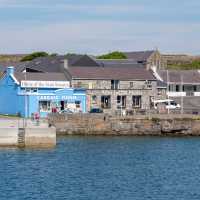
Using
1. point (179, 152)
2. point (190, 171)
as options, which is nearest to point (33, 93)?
point (179, 152)

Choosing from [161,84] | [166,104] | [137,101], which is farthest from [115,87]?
[161,84]

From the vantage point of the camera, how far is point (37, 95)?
10000 centimetres

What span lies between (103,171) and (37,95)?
39.9 m

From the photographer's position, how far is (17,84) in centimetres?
10156

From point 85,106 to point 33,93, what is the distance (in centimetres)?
697

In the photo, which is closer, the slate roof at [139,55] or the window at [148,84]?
the window at [148,84]

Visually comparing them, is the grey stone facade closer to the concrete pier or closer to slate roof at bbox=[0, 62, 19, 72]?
slate roof at bbox=[0, 62, 19, 72]

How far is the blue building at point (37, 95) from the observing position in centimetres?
9988

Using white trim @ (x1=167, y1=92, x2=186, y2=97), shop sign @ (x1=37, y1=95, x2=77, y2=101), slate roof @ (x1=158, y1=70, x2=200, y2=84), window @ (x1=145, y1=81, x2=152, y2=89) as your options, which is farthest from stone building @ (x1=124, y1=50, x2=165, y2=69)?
shop sign @ (x1=37, y1=95, x2=77, y2=101)

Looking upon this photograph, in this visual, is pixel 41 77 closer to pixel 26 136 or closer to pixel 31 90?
pixel 31 90

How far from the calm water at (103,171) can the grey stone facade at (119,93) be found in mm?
19160

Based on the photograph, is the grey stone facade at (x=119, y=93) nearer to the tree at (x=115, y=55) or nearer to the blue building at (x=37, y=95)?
the blue building at (x=37, y=95)

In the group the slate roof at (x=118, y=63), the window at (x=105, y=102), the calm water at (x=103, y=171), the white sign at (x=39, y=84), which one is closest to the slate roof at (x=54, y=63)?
the slate roof at (x=118, y=63)

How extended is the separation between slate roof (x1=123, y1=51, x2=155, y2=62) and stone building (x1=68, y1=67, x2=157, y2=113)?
31.4 meters
